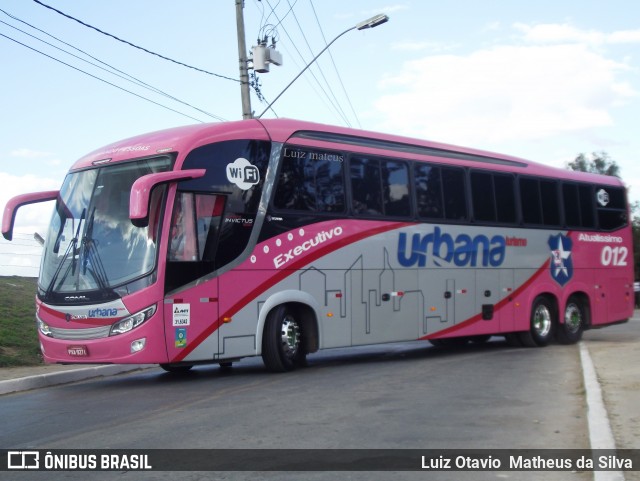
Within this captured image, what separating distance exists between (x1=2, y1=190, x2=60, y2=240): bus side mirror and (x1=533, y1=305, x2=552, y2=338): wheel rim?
34.6ft

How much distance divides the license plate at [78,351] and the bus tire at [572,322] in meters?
11.2

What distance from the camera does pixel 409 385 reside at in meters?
11.9

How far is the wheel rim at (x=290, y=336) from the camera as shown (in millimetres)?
13539

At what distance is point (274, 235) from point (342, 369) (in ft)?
8.64

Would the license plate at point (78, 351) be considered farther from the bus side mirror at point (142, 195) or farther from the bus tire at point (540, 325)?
the bus tire at point (540, 325)

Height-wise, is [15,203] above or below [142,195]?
above

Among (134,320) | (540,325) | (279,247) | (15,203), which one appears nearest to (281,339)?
(279,247)

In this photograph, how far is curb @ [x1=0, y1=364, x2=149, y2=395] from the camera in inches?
486

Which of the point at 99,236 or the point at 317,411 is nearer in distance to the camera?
the point at 317,411

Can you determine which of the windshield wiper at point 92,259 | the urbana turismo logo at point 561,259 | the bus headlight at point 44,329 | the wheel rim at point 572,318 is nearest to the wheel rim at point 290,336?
the windshield wiper at point 92,259

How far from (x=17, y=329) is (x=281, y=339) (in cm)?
633

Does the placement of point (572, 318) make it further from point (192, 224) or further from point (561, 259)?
point (192, 224)

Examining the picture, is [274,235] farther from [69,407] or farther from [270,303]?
[69,407]

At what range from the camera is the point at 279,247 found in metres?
13.4
